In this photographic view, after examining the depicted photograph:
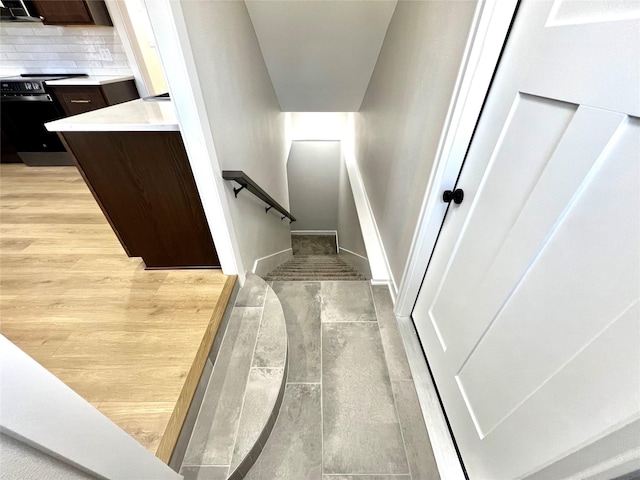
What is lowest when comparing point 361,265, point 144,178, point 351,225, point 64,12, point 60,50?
point 351,225

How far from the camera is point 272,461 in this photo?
1112 mm

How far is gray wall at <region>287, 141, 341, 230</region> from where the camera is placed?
552 centimetres

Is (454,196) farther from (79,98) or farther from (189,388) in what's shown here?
(79,98)

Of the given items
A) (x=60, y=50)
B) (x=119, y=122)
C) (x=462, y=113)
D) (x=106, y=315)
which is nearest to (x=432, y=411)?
(x=462, y=113)

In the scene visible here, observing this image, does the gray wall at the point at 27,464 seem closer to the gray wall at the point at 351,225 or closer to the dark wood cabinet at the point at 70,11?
the gray wall at the point at 351,225

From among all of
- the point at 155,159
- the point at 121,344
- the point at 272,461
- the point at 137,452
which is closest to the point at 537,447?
the point at 272,461

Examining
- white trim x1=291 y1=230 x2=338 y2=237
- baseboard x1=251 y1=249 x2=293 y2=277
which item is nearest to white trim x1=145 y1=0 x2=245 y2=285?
baseboard x1=251 y1=249 x2=293 y2=277

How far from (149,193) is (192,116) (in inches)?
21.2

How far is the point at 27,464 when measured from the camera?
1.44ft

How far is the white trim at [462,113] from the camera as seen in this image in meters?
0.79

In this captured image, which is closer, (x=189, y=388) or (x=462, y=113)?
(x=462, y=113)

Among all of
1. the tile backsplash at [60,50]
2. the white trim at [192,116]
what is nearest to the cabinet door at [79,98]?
the tile backsplash at [60,50]

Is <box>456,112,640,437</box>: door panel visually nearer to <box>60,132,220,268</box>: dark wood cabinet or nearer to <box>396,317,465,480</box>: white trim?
<box>396,317,465,480</box>: white trim

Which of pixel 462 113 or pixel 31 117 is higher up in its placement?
pixel 462 113
